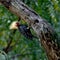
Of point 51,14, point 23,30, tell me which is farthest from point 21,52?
point 23,30

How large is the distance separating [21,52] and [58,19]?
633 millimetres

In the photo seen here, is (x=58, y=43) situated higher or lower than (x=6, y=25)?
higher

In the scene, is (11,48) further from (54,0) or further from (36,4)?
(54,0)

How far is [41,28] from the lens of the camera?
1.38 meters

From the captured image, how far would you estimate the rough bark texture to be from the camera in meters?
1.36

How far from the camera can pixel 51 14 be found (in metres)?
1.83

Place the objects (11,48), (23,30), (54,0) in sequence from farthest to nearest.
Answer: (11,48), (54,0), (23,30)

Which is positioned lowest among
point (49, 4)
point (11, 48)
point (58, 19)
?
point (11, 48)

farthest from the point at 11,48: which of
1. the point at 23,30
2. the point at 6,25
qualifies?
the point at 23,30

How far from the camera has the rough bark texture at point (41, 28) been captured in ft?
4.46

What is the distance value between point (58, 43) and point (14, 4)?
1.01 feet

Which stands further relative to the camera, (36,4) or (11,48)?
(11,48)

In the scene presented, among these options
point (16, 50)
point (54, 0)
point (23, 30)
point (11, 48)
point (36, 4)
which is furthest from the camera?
point (11, 48)

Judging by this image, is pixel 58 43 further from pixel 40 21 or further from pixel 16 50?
pixel 16 50
